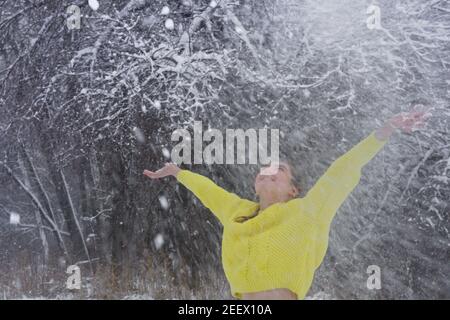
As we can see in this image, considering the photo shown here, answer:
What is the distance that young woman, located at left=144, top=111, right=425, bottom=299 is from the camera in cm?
180

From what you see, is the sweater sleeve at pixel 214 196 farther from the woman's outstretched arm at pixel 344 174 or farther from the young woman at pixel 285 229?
the woman's outstretched arm at pixel 344 174

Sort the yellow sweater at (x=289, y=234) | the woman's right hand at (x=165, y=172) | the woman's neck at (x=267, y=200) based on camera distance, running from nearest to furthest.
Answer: the yellow sweater at (x=289, y=234)
the woman's neck at (x=267, y=200)
the woman's right hand at (x=165, y=172)

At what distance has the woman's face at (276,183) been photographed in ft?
6.47

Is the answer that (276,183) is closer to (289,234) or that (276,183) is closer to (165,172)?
(289,234)

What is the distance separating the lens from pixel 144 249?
2.31 metres

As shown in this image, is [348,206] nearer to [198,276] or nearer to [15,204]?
[198,276]

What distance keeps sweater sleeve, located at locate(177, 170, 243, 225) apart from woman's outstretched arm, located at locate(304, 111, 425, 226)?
26 cm

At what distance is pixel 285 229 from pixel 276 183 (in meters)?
0.23
